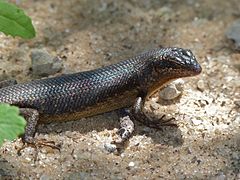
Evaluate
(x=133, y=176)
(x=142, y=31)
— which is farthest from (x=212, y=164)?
(x=142, y=31)

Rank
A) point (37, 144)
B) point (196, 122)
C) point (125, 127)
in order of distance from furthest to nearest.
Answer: point (196, 122), point (125, 127), point (37, 144)

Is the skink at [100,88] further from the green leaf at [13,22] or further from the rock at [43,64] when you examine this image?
the green leaf at [13,22]

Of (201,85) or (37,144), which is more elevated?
(37,144)

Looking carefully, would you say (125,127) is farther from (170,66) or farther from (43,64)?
(43,64)

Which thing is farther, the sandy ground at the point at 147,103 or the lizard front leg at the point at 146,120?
the lizard front leg at the point at 146,120

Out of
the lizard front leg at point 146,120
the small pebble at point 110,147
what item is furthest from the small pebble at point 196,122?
the small pebble at point 110,147

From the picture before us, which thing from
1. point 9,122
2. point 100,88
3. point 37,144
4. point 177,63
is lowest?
point 37,144

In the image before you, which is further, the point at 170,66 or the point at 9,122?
the point at 170,66

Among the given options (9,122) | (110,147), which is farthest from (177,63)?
(9,122)
